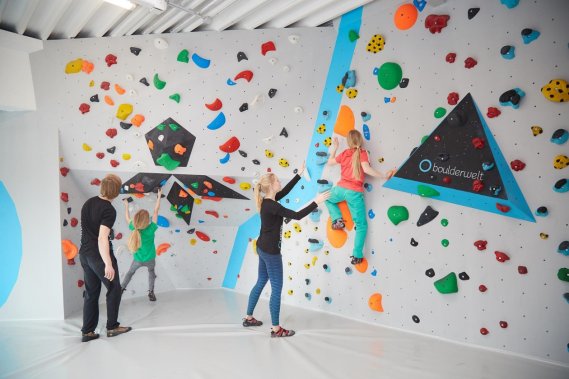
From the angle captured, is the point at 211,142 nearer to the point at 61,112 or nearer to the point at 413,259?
the point at 61,112

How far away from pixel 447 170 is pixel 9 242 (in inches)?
168

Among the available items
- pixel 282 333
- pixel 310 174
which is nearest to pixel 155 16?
pixel 310 174

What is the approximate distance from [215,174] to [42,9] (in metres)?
2.22

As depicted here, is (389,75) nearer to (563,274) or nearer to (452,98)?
(452,98)

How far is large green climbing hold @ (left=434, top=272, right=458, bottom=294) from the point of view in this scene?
3445mm

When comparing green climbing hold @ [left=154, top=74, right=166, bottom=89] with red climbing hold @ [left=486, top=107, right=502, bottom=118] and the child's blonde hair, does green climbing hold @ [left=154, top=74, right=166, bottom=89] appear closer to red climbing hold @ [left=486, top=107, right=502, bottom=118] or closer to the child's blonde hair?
the child's blonde hair

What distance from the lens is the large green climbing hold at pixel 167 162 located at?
4.57 m

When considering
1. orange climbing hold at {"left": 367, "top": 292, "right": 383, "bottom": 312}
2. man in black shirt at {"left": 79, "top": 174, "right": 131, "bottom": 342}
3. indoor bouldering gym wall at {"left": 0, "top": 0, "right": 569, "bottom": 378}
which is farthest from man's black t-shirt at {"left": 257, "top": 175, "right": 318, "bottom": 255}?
man in black shirt at {"left": 79, "top": 174, "right": 131, "bottom": 342}

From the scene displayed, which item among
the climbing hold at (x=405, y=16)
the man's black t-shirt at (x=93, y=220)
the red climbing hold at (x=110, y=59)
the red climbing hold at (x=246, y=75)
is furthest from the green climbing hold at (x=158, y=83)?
the climbing hold at (x=405, y=16)

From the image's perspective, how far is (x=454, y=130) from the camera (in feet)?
11.2

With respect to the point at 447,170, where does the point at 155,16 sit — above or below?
above

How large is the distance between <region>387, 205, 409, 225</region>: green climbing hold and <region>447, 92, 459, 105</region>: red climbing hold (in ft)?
3.22

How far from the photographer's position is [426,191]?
3572 mm

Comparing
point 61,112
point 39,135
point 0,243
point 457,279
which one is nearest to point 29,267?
point 0,243
